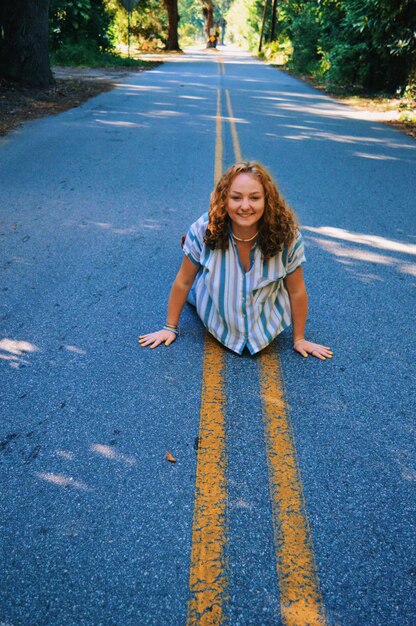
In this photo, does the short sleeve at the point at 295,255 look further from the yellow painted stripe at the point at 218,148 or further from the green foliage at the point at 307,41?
the green foliage at the point at 307,41

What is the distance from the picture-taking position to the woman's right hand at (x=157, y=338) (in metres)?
3.21

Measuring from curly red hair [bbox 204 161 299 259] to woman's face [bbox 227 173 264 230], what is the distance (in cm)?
3

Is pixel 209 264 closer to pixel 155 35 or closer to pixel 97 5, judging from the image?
pixel 97 5

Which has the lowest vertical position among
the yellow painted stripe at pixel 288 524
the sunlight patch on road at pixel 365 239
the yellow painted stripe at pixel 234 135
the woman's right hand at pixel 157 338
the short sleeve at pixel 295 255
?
the sunlight patch on road at pixel 365 239

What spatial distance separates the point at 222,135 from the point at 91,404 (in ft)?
28.0

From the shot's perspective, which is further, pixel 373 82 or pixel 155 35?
pixel 155 35

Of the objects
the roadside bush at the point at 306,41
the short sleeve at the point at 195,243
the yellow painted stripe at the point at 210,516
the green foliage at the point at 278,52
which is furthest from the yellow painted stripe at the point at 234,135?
the green foliage at the point at 278,52

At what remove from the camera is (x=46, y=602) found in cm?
168

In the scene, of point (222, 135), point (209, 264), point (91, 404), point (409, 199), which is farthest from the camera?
point (222, 135)

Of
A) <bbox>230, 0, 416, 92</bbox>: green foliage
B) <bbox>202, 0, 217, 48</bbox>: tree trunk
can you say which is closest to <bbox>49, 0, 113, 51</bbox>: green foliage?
<bbox>230, 0, 416, 92</bbox>: green foliage

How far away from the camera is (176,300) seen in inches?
126

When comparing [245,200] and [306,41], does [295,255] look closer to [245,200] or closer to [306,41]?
[245,200]

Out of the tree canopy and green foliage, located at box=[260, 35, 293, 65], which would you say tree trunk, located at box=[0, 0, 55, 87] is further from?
green foliage, located at box=[260, 35, 293, 65]

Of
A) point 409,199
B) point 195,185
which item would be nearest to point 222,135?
point 195,185
